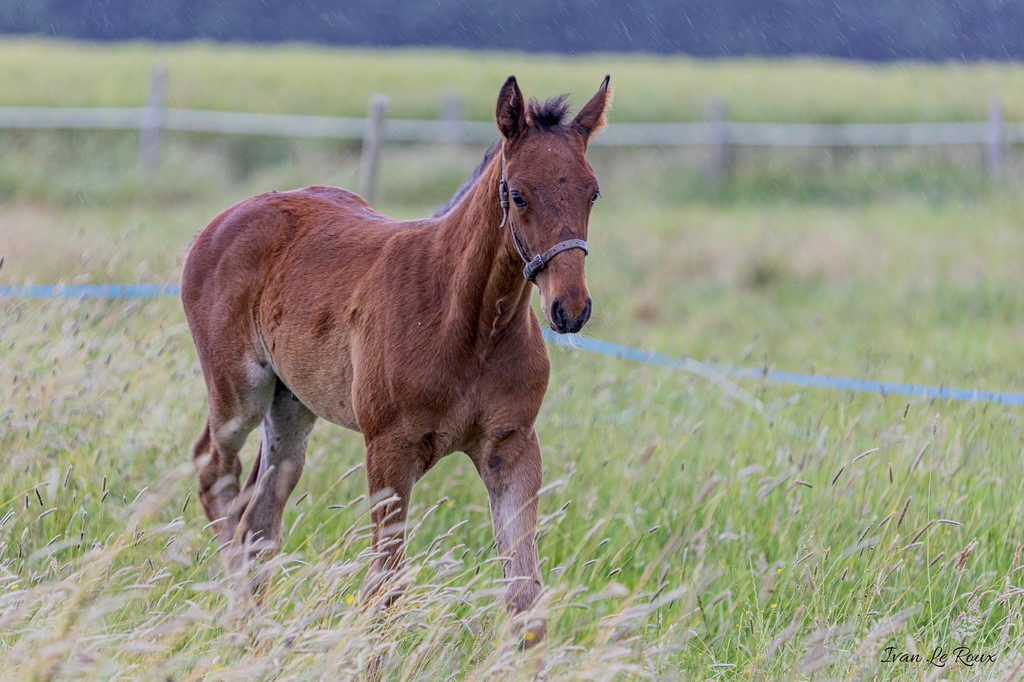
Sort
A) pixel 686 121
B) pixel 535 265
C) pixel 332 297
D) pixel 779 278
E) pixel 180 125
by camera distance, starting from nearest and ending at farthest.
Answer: pixel 535 265, pixel 332 297, pixel 779 278, pixel 180 125, pixel 686 121

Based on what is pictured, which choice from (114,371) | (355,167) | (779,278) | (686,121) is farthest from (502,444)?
(686,121)

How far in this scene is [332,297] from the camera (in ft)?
15.4

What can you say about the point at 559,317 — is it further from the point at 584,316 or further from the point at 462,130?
the point at 462,130

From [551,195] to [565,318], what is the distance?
0.42 metres

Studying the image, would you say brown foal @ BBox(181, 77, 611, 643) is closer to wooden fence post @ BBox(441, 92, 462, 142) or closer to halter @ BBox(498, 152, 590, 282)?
halter @ BBox(498, 152, 590, 282)

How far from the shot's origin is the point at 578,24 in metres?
39.5

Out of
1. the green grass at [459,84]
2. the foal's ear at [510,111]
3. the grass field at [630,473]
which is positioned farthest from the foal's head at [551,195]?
the green grass at [459,84]

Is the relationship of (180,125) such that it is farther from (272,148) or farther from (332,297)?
(332,297)

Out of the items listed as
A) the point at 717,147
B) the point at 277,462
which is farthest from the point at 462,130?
the point at 277,462

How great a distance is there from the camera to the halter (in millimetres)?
3678

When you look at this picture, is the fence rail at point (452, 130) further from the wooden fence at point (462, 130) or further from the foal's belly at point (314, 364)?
the foal's belly at point (314, 364)

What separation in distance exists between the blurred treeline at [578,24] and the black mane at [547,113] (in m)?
33.1

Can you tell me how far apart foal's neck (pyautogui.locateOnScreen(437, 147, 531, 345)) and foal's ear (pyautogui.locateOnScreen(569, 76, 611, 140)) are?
0.29 meters

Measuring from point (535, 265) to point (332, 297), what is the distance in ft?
3.97
